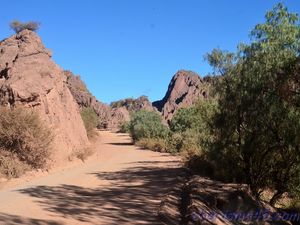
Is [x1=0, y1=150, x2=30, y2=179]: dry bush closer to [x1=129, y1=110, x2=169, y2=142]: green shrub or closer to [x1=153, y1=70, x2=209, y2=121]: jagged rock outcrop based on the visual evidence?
[x1=129, y1=110, x2=169, y2=142]: green shrub

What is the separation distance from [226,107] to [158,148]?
18393 millimetres

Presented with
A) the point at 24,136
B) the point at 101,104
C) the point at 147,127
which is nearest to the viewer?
the point at 24,136

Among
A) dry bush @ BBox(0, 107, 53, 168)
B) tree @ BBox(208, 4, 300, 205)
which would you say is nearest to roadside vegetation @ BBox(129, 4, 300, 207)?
tree @ BBox(208, 4, 300, 205)

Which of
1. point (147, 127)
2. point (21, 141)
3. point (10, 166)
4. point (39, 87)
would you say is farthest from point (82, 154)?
point (147, 127)

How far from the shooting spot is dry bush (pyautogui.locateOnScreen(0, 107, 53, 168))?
53.6 ft

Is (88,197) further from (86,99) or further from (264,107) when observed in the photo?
(86,99)

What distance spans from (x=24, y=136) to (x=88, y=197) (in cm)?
519

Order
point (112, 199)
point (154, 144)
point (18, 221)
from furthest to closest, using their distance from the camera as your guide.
A: point (154, 144), point (112, 199), point (18, 221)

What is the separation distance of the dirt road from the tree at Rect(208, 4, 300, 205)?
2776mm

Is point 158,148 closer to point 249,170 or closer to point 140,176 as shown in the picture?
point 140,176

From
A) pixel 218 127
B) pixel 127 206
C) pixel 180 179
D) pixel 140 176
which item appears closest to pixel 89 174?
pixel 140 176

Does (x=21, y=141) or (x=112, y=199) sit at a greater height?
(x=21, y=141)

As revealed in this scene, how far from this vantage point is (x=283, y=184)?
14.6m

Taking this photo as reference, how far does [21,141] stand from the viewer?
16.7m
